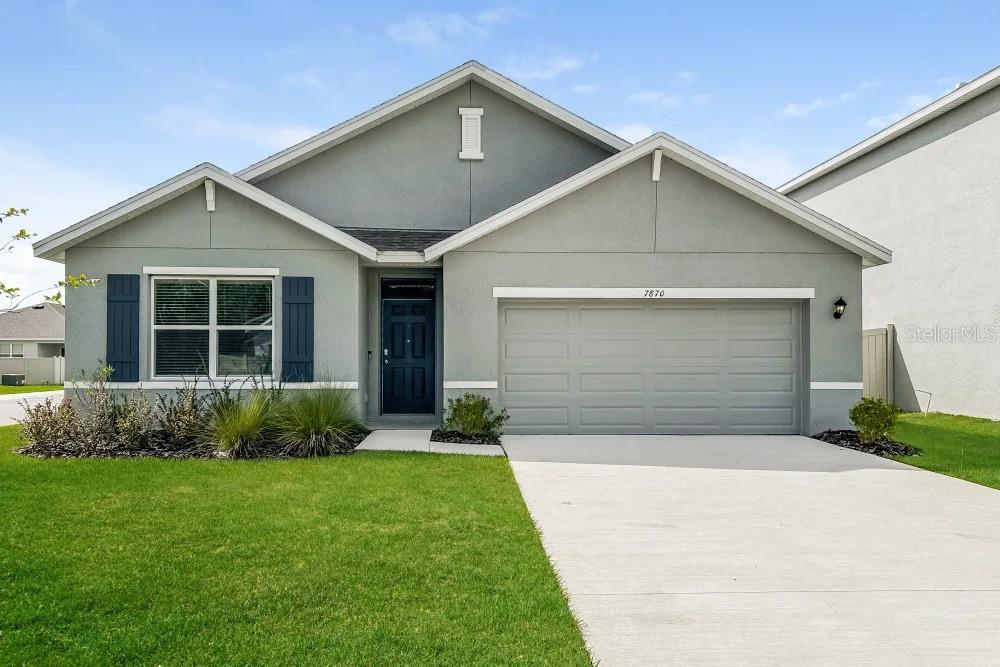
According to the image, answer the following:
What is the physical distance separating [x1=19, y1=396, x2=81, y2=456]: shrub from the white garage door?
6461 mm

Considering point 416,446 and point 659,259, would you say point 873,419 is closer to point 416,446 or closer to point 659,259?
point 659,259

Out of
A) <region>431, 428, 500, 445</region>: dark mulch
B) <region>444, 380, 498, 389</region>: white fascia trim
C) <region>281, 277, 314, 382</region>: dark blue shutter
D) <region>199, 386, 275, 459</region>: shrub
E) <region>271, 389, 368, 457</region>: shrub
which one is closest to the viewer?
<region>199, 386, 275, 459</region>: shrub

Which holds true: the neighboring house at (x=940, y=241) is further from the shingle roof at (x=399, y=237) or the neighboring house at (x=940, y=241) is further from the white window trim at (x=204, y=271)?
the white window trim at (x=204, y=271)

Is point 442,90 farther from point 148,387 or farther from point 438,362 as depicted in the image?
point 148,387

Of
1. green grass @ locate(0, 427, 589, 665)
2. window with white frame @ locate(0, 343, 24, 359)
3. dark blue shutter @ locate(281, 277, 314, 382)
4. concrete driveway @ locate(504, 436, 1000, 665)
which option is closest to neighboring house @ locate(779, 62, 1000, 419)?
concrete driveway @ locate(504, 436, 1000, 665)

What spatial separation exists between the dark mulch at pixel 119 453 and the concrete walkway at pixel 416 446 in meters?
1.33

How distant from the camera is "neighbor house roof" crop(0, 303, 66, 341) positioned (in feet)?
128

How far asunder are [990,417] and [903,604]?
12.0 m

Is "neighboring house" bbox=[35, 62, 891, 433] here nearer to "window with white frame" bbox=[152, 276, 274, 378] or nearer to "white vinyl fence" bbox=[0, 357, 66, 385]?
"window with white frame" bbox=[152, 276, 274, 378]

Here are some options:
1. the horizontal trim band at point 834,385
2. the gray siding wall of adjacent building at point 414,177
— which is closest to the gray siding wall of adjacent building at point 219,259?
the gray siding wall of adjacent building at point 414,177

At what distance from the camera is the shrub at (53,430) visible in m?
8.88

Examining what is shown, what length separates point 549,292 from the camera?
10742mm

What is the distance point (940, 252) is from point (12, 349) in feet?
150

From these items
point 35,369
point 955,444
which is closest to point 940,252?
point 955,444
